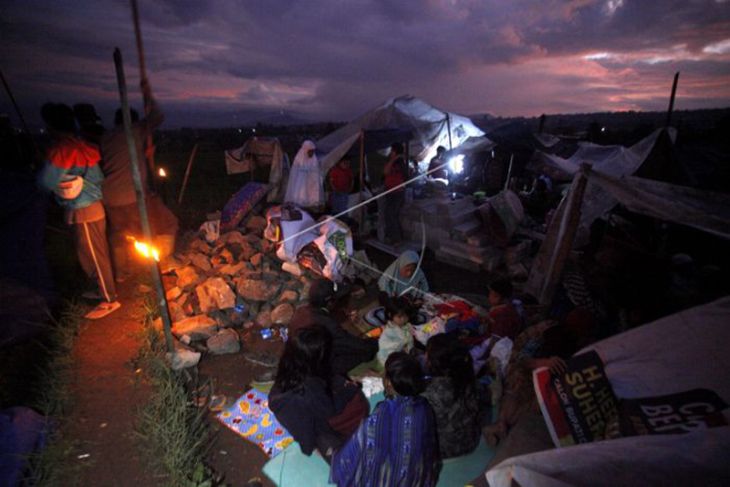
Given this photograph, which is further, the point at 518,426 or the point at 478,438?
the point at 478,438

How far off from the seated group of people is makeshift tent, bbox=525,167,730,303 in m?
2.49

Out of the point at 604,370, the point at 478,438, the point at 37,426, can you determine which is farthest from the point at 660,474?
the point at 37,426

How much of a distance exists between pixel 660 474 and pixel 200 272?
6.28 m

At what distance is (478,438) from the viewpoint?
129 inches

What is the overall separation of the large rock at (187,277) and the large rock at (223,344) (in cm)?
135

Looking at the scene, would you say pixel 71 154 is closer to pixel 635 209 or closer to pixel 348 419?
pixel 348 419

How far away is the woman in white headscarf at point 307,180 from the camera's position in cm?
866

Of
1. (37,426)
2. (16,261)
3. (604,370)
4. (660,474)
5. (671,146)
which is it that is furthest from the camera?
(671,146)

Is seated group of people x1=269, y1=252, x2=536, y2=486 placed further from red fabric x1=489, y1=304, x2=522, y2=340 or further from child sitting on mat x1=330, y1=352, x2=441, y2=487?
red fabric x1=489, y1=304, x2=522, y2=340

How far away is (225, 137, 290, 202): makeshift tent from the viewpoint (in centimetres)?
1028

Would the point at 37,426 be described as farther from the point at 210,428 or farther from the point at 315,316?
the point at 315,316

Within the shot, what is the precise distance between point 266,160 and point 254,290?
6568 millimetres

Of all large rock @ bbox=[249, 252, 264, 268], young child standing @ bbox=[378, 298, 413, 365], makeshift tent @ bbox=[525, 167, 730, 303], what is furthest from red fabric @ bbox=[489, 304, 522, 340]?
large rock @ bbox=[249, 252, 264, 268]

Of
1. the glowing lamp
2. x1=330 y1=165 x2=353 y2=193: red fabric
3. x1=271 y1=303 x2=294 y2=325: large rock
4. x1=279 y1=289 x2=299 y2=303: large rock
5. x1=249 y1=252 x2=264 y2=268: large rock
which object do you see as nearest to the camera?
x1=271 y1=303 x2=294 y2=325: large rock
